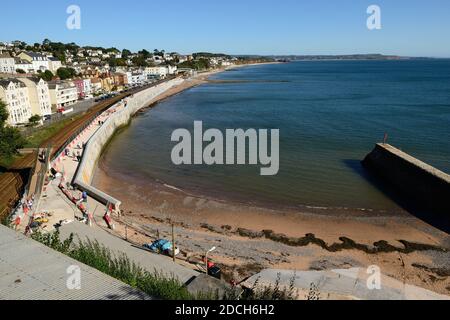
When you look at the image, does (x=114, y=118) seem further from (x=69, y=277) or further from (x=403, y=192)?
(x=69, y=277)

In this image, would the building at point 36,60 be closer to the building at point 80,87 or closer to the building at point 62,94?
the building at point 80,87

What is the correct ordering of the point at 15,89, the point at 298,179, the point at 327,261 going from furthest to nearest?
the point at 15,89, the point at 298,179, the point at 327,261

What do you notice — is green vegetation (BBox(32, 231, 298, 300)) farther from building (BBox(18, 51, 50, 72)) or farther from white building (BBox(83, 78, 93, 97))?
building (BBox(18, 51, 50, 72))

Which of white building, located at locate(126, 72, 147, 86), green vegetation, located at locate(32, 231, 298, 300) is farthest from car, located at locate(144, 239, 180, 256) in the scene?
white building, located at locate(126, 72, 147, 86)

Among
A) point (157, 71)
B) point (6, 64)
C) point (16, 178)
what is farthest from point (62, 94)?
point (157, 71)

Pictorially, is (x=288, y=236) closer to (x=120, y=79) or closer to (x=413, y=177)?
(x=413, y=177)
